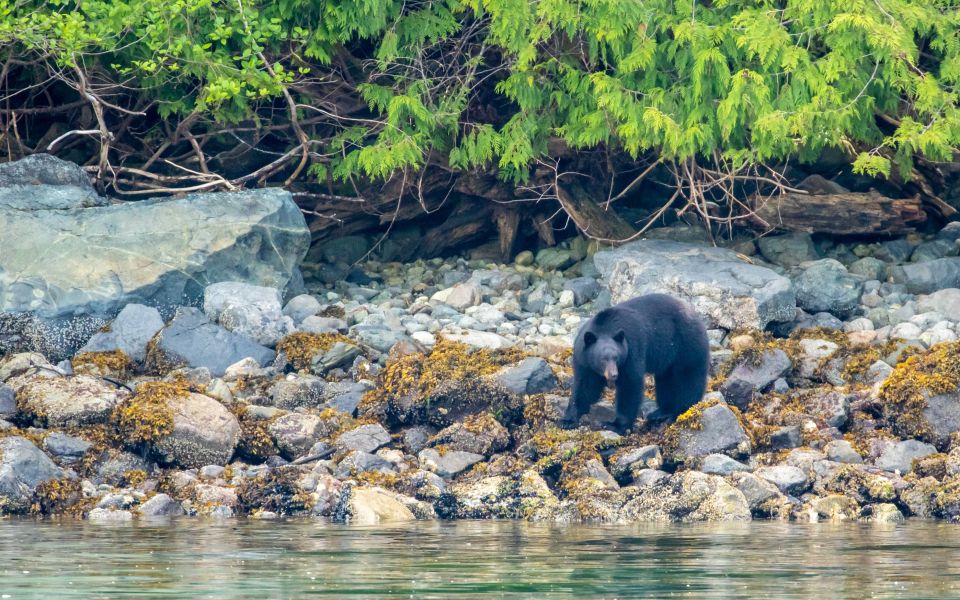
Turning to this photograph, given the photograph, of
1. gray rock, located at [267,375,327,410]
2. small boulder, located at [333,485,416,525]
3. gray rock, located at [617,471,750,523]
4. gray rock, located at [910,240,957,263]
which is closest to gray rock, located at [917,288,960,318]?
gray rock, located at [910,240,957,263]

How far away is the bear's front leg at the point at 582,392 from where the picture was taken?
10102 millimetres

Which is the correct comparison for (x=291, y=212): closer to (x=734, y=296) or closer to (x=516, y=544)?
(x=734, y=296)

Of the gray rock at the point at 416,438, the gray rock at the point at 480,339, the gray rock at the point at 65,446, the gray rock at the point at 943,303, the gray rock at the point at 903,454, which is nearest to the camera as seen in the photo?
the gray rock at the point at 903,454

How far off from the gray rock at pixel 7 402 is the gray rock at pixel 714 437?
477 cm

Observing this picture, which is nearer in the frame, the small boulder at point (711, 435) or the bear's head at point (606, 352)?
the small boulder at point (711, 435)

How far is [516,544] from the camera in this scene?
7.72 meters

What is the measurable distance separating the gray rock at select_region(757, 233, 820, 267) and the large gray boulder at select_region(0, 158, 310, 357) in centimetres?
507

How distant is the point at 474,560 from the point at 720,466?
2.82m

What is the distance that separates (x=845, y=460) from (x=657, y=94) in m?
5.13

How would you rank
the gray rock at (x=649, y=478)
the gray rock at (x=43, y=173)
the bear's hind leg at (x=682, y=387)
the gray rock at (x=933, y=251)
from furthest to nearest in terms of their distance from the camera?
the gray rock at (x=933, y=251), the gray rock at (x=43, y=173), the bear's hind leg at (x=682, y=387), the gray rock at (x=649, y=478)

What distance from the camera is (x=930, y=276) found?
14336 millimetres

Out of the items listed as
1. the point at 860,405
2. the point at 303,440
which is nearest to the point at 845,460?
the point at 860,405

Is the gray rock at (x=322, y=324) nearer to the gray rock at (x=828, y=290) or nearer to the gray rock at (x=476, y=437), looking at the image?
the gray rock at (x=476, y=437)

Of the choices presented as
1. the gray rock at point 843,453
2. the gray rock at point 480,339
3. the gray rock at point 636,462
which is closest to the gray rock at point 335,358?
the gray rock at point 480,339
